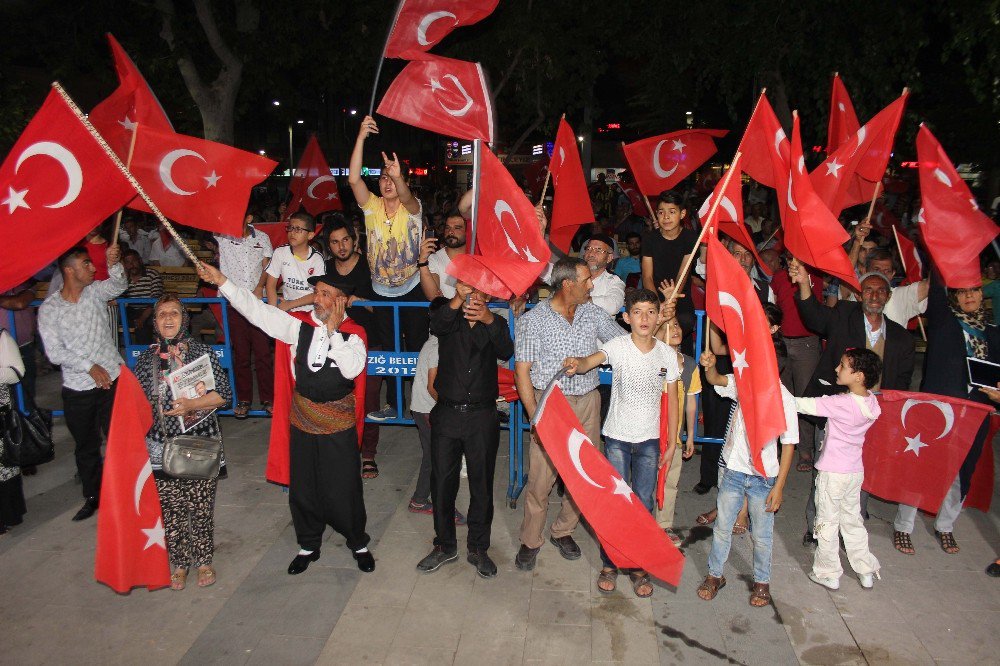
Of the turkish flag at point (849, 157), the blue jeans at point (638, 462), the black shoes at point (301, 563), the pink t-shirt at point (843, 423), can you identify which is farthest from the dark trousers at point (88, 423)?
the turkish flag at point (849, 157)

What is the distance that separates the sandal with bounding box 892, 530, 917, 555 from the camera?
18.4ft

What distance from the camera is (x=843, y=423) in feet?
16.4

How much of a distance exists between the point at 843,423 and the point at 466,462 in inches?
97.2

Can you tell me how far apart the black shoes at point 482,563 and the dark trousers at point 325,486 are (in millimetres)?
774

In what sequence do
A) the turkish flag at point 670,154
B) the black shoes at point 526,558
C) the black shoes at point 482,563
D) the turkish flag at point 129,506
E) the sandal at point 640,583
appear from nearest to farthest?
the turkish flag at point 129,506 < the sandal at point 640,583 < the black shoes at point 482,563 < the black shoes at point 526,558 < the turkish flag at point 670,154

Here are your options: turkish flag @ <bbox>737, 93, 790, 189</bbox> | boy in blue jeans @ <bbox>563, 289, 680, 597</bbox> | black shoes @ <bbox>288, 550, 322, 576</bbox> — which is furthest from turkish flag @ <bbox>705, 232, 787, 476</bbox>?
black shoes @ <bbox>288, 550, 322, 576</bbox>

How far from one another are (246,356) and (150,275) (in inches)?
73.0

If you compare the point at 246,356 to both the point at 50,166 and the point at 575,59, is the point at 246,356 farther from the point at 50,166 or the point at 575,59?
the point at 575,59

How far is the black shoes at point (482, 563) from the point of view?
17.2 feet

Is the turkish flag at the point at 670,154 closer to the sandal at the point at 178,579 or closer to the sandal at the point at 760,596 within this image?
the sandal at the point at 760,596

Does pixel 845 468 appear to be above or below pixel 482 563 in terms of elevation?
above

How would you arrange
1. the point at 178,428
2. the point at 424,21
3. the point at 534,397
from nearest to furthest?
the point at 178,428 → the point at 534,397 → the point at 424,21

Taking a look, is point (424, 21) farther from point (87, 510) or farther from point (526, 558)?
point (87, 510)

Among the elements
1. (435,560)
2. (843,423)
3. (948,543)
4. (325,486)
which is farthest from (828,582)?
(325,486)
